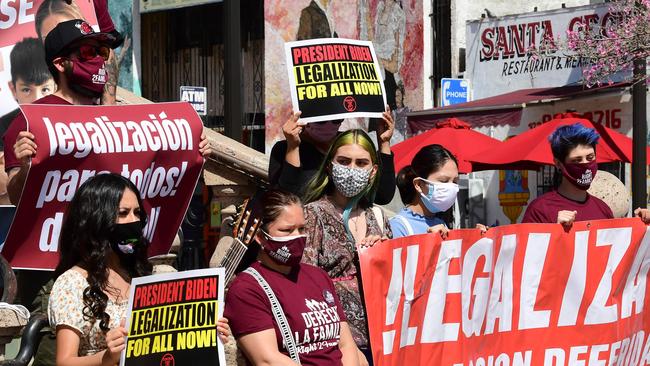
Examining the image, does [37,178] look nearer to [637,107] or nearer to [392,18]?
[637,107]

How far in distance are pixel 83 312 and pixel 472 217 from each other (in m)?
21.7

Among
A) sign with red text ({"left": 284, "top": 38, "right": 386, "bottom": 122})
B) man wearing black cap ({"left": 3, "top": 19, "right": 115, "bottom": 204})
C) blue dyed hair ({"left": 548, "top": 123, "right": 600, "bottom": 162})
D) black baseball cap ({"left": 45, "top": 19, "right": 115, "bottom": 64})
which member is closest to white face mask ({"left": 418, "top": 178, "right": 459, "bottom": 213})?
sign with red text ({"left": 284, "top": 38, "right": 386, "bottom": 122})

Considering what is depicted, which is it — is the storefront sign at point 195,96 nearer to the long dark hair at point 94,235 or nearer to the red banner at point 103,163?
the red banner at point 103,163

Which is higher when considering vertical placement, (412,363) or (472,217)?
(412,363)

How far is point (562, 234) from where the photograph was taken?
7.12m

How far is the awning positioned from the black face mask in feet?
59.7

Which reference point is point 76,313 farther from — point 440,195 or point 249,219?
point 440,195

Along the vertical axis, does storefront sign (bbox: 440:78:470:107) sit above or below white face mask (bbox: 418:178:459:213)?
below

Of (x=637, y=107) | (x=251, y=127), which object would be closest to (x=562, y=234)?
(x=637, y=107)

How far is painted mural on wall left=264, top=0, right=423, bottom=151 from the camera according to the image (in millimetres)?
23234

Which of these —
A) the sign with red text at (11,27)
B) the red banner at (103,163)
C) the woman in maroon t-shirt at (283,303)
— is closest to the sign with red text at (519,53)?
the sign with red text at (11,27)

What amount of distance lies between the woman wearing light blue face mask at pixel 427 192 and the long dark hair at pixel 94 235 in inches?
86.7

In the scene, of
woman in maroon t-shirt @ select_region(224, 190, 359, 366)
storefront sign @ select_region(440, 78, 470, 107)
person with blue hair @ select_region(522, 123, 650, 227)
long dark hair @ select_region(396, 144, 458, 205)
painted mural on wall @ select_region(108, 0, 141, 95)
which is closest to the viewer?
woman in maroon t-shirt @ select_region(224, 190, 359, 366)

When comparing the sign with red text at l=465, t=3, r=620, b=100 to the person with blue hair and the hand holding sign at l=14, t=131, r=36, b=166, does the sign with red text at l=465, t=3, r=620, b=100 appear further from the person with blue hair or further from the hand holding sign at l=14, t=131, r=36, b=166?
the hand holding sign at l=14, t=131, r=36, b=166
